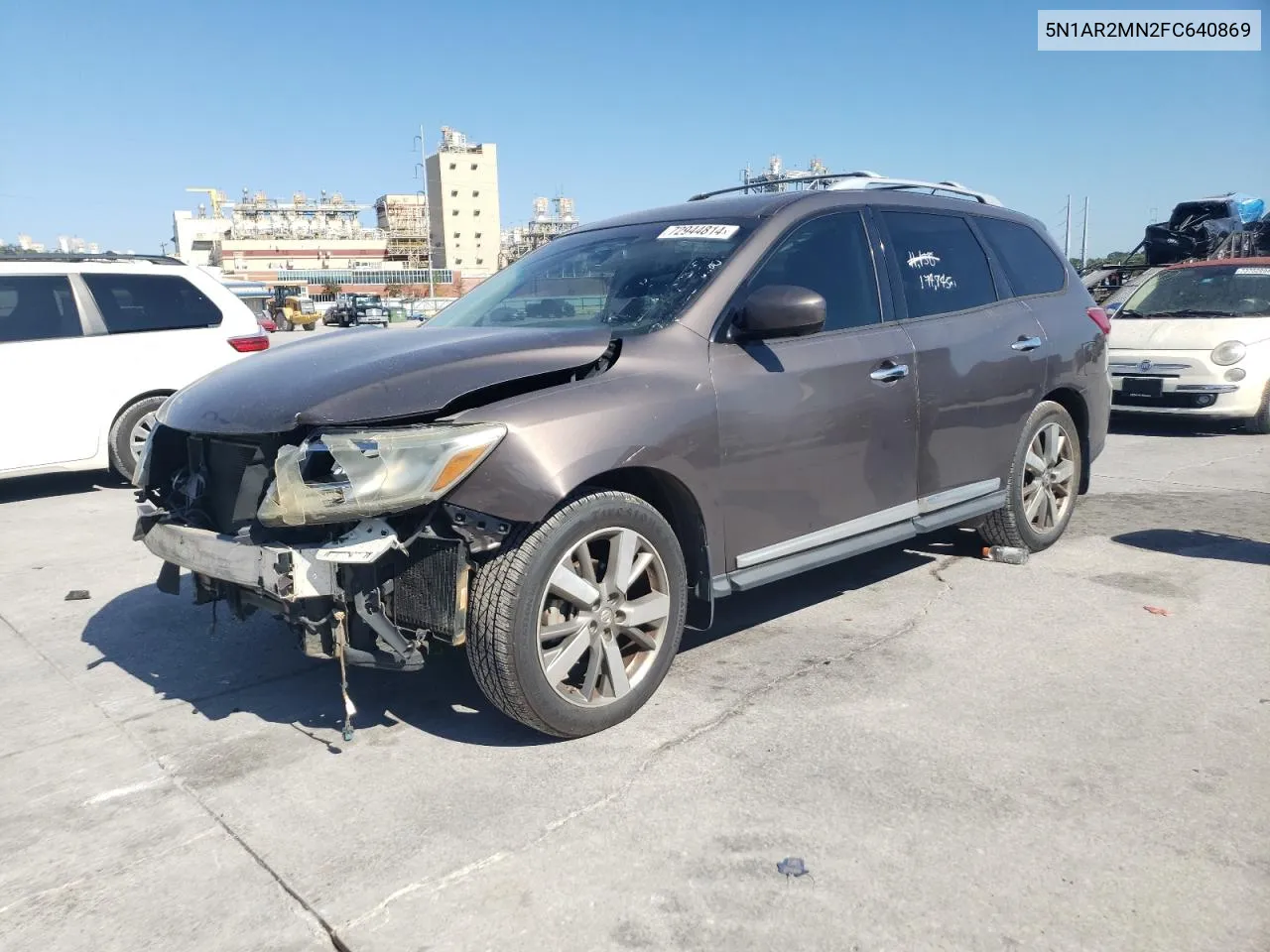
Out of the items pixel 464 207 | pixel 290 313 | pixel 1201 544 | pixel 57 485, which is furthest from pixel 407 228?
pixel 1201 544

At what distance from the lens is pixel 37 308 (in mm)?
7746

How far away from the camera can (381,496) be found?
2.95 m

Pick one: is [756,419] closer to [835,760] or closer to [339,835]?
[835,760]

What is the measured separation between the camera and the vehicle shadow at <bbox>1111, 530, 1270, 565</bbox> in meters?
5.48

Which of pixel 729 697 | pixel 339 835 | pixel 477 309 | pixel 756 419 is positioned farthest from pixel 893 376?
pixel 339 835

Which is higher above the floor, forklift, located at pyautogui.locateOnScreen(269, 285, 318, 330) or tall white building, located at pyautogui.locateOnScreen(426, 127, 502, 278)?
tall white building, located at pyautogui.locateOnScreen(426, 127, 502, 278)

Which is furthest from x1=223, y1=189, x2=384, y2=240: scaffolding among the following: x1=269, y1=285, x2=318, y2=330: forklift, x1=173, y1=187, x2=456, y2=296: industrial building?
x1=269, y1=285, x2=318, y2=330: forklift

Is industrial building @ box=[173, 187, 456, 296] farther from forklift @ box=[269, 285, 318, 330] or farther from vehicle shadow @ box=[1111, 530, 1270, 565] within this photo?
vehicle shadow @ box=[1111, 530, 1270, 565]

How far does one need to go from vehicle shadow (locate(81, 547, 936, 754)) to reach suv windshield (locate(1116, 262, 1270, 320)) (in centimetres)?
684

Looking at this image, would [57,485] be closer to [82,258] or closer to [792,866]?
[82,258]

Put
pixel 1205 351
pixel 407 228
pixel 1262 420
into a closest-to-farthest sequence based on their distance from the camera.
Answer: pixel 1205 351
pixel 1262 420
pixel 407 228

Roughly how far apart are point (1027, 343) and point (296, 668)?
3.78 meters

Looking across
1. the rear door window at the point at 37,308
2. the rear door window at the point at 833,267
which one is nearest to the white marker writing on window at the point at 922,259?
the rear door window at the point at 833,267

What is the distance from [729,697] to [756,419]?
102 centimetres
